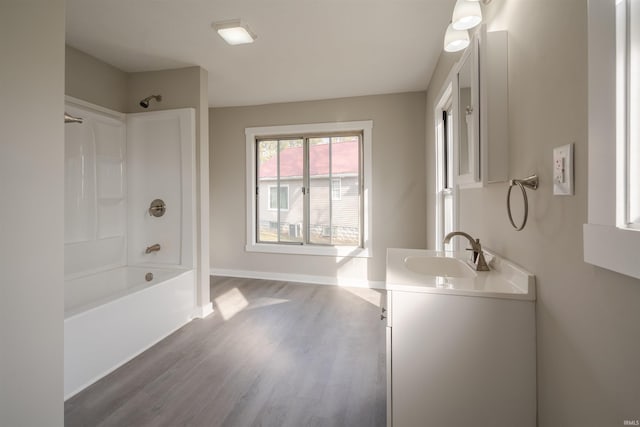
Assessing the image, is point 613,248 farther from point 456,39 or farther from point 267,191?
point 267,191

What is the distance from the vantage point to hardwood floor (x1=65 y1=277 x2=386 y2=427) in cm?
155

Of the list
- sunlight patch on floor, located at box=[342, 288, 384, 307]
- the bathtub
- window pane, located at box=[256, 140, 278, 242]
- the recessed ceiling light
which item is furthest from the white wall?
window pane, located at box=[256, 140, 278, 242]

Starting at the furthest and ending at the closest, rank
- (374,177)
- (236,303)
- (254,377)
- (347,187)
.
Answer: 1. (347,187)
2. (374,177)
3. (236,303)
4. (254,377)

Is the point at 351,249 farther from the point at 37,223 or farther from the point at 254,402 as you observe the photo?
the point at 37,223

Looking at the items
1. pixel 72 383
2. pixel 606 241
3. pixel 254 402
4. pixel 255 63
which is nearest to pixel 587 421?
pixel 606 241

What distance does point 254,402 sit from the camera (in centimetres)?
164

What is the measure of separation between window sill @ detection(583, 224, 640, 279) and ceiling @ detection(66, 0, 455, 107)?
6.20ft

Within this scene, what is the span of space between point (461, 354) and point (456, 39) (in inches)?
58.2

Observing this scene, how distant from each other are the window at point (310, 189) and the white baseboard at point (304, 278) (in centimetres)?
32

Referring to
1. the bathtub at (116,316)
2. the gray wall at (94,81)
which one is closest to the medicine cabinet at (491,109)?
the bathtub at (116,316)

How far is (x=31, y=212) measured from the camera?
41.8 inches

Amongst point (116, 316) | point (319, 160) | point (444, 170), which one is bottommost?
point (116, 316)

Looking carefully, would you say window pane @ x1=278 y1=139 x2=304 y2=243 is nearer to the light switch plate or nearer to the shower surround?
the shower surround

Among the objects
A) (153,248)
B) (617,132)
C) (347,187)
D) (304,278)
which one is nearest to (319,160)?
(347,187)
